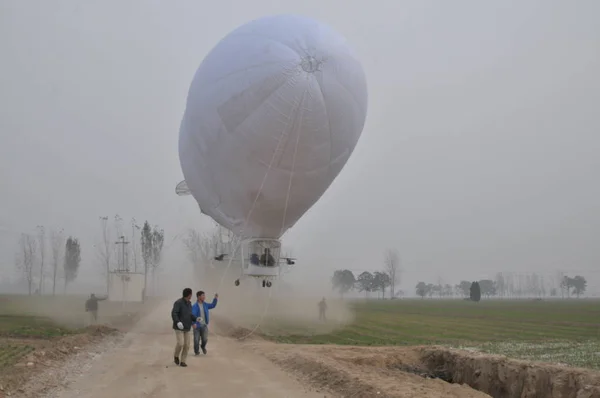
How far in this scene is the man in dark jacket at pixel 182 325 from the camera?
52.9ft

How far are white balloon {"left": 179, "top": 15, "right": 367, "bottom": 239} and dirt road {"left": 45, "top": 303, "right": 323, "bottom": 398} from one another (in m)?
5.71

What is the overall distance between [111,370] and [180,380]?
9.60 feet

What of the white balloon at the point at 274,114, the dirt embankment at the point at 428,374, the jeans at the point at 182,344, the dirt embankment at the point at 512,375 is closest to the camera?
the dirt embankment at the point at 428,374

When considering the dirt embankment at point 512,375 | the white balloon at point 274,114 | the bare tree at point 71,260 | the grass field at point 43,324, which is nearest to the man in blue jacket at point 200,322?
the white balloon at point 274,114

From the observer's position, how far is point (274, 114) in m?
17.2

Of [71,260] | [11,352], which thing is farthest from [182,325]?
[71,260]

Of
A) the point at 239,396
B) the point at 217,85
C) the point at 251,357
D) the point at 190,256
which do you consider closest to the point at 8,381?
the point at 239,396

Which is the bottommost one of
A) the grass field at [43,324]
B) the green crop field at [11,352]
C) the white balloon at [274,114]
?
the grass field at [43,324]

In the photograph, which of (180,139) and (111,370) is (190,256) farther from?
(111,370)

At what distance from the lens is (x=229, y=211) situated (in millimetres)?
21438

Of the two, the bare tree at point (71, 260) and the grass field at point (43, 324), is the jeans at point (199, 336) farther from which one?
the bare tree at point (71, 260)

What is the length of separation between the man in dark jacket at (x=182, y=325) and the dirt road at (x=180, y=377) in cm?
34

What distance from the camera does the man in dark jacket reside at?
52.9ft

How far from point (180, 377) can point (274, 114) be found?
804 centimetres
